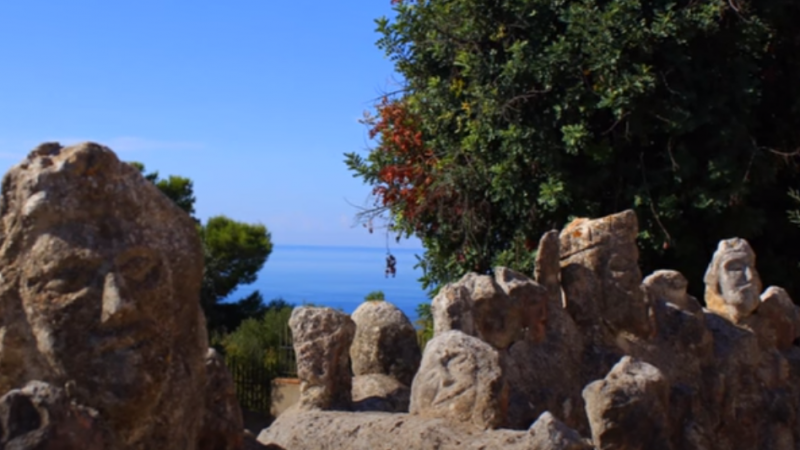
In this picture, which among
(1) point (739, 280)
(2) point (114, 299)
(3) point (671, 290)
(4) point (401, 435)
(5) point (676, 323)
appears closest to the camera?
(2) point (114, 299)

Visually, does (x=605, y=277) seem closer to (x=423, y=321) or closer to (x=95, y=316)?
(x=95, y=316)

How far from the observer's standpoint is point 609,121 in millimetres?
12469

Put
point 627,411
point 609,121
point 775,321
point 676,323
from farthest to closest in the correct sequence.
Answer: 1. point 609,121
2. point 775,321
3. point 676,323
4. point 627,411

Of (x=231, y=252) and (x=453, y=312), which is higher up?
(x=231, y=252)

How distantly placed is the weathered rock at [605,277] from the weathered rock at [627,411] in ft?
5.73

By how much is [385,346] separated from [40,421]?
4.87 meters

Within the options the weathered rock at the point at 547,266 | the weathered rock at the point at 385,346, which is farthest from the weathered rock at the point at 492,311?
the weathered rock at the point at 385,346

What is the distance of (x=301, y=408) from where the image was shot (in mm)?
7363

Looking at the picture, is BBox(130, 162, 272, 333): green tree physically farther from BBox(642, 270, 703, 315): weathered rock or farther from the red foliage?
BBox(642, 270, 703, 315): weathered rock

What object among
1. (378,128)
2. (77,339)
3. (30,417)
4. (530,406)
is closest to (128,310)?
(77,339)

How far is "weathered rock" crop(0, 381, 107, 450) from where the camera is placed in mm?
3348

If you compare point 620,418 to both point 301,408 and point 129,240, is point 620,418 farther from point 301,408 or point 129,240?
point 129,240

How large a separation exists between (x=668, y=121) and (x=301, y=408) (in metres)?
5.90

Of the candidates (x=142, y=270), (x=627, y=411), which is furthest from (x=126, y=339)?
(x=627, y=411)
